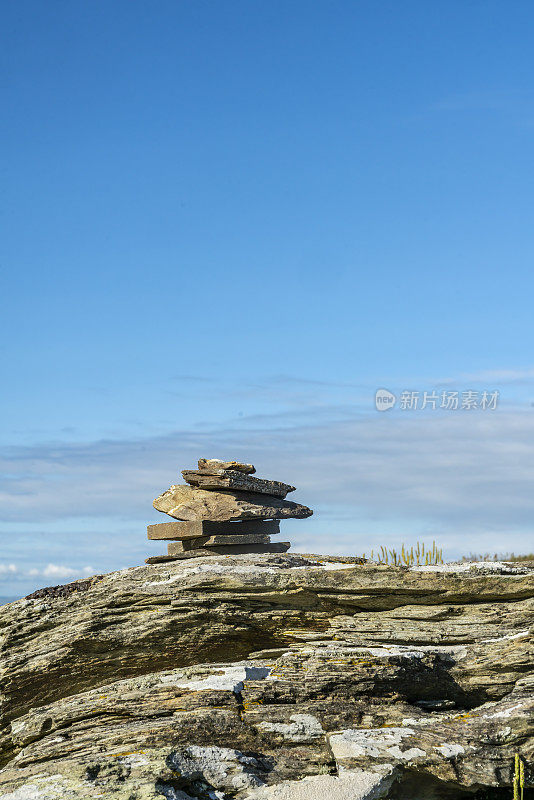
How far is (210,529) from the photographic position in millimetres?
16234

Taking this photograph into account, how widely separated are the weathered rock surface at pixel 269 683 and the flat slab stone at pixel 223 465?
7.30 ft

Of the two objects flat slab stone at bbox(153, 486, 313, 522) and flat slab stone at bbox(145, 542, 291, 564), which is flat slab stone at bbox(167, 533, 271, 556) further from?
flat slab stone at bbox(153, 486, 313, 522)

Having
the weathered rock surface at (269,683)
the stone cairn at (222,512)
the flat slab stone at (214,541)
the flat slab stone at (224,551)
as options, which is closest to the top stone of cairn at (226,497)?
the stone cairn at (222,512)

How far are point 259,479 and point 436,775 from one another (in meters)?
7.43

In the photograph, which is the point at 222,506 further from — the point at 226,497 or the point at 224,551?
the point at 224,551

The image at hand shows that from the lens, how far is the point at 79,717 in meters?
12.5

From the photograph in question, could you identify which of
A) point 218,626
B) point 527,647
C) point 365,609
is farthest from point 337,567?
point 527,647

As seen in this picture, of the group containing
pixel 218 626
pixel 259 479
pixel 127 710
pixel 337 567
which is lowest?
pixel 127 710

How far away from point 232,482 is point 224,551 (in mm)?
1484

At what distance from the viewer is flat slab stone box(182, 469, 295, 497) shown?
1638cm

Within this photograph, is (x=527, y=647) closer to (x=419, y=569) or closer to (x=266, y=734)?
(x=419, y=569)

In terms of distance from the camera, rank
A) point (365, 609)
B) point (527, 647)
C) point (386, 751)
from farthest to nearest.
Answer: point (365, 609)
point (527, 647)
point (386, 751)

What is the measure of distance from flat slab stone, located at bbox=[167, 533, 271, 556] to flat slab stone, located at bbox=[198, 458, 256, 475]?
1442 mm

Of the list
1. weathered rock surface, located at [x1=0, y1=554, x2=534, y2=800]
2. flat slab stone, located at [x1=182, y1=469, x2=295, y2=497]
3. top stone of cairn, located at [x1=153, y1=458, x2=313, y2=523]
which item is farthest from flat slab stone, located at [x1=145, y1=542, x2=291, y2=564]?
flat slab stone, located at [x1=182, y1=469, x2=295, y2=497]
